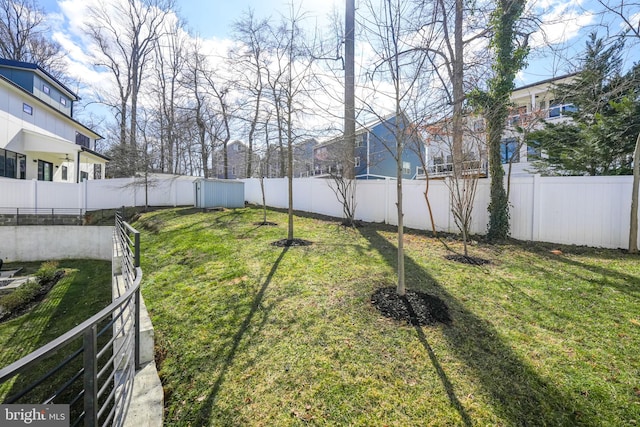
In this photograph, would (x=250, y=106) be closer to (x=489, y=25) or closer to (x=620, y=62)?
(x=489, y=25)

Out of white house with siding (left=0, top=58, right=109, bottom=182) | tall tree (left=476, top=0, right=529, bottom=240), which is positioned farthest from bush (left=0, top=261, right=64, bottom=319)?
tall tree (left=476, top=0, right=529, bottom=240)

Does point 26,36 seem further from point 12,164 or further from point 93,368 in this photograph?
point 93,368

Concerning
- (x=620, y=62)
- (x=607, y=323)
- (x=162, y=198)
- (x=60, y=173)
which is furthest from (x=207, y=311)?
(x=60, y=173)

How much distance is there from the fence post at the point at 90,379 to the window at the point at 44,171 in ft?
67.1

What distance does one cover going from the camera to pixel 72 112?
69.4 feet

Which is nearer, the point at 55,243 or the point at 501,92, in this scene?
the point at 501,92

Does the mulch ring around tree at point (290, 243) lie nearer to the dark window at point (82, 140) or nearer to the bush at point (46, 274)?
the bush at point (46, 274)

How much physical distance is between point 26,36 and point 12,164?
12.9 meters

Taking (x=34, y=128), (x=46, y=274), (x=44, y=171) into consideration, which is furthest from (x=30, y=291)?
(x=44, y=171)

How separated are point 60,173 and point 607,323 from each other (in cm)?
2527

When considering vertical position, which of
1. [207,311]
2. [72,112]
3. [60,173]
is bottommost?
[207,311]

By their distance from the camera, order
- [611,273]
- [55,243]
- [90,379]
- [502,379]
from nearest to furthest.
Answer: [90,379] < [502,379] < [611,273] < [55,243]

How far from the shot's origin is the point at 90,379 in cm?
146

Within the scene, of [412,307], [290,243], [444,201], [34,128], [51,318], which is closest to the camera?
[412,307]
